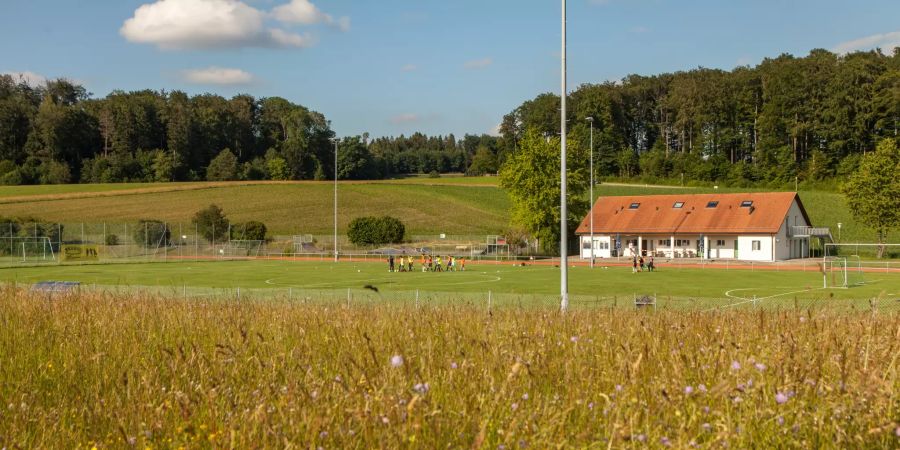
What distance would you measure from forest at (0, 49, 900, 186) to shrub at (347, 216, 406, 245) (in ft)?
93.3

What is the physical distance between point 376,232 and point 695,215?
33.0m

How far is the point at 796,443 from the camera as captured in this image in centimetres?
365

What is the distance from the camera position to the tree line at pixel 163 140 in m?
125

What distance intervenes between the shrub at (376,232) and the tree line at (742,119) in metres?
23.1

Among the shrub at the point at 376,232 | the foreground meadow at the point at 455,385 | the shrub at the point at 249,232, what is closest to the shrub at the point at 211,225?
the shrub at the point at 249,232

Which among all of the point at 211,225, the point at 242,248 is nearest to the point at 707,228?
the point at 242,248

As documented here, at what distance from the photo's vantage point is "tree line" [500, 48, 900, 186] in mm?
108688

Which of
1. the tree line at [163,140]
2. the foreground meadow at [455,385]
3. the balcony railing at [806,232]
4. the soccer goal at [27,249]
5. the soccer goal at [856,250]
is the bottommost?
the soccer goal at [856,250]

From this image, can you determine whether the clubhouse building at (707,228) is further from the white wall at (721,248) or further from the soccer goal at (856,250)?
the soccer goal at (856,250)

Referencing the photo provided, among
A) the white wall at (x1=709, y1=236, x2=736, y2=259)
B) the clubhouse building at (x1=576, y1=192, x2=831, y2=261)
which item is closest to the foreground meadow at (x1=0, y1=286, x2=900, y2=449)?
the clubhouse building at (x1=576, y1=192, x2=831, y2=261)

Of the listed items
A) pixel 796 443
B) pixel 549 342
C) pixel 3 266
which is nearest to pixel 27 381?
pixel 549 342

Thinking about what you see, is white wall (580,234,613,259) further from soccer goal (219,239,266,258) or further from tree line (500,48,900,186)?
soccer goal (219,239,266,258)

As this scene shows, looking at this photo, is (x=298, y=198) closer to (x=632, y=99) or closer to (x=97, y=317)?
(x=632, y=99)

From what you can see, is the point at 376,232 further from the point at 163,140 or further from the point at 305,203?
the point at 163,140
